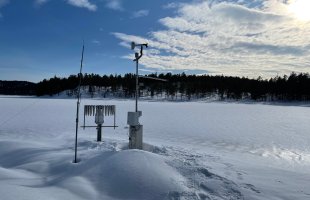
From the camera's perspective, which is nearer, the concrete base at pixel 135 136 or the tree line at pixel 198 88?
the concrete base at pixel 135 136

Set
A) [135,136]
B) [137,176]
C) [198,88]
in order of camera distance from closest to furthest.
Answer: [137,176], [135,136], [198,88]

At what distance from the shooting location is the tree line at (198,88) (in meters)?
101

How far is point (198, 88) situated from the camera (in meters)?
120

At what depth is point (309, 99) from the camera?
313ft

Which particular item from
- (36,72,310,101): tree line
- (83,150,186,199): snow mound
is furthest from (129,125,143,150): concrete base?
(36,72,310,101): tree line

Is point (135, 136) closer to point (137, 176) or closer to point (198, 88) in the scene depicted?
point (137, 176)

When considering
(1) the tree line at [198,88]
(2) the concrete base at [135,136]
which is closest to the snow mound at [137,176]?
(2) the concrete base at [135,136]

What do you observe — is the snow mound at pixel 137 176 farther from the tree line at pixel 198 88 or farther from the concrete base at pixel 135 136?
the tree line at pixel 198 88

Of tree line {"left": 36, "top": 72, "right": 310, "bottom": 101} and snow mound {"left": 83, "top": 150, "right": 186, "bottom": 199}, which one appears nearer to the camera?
snow mound {"left": 83, "top": 150, "right": 186, "bottom": 199}

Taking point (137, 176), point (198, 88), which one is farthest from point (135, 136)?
point (198, 88)

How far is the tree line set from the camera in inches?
3974

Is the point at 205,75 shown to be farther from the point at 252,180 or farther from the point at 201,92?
the point at 252,180

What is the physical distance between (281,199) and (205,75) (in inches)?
6422

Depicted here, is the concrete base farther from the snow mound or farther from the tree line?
the tree line
